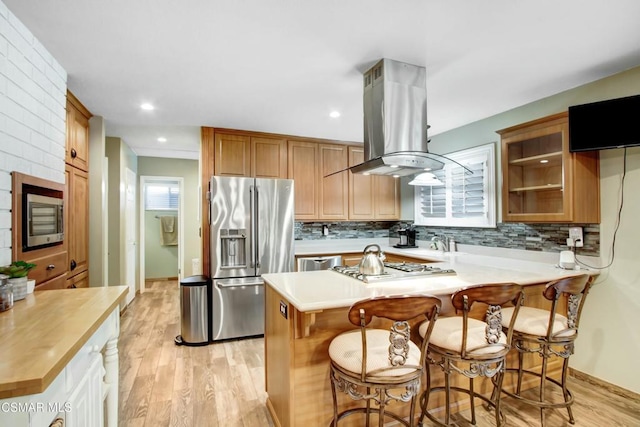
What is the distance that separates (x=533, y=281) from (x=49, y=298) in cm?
284

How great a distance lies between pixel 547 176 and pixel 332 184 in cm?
254

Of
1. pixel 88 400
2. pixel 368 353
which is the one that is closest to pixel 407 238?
pixel 368 353

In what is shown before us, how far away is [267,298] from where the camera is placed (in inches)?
89.2

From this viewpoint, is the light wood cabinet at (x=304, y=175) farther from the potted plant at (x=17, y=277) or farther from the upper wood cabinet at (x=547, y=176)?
the potted plant at (x=17, y=277)

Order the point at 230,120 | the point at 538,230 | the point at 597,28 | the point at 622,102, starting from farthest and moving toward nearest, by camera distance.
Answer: the point at 230,120, the point at 538,230, the point at 622,102, the point at 597,28

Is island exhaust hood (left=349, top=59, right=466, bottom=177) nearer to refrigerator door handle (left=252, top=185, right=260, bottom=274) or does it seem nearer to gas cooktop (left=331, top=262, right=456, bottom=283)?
gas cooktop (left=331, top=262, right=456, bottom=283)

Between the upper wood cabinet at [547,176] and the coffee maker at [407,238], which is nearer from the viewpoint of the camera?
the upper wood cabinet at [547,176]

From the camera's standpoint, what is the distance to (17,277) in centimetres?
158

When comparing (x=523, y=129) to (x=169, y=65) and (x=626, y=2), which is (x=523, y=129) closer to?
(x=626, y=2)

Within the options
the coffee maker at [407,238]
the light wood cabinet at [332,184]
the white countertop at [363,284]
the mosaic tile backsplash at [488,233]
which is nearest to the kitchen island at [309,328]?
the white countertop at [363,284]

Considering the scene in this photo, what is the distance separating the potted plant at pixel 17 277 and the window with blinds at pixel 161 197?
555 cm

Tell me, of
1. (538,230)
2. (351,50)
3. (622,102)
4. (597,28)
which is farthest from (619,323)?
(351,50)

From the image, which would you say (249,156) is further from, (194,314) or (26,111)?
(26,111)

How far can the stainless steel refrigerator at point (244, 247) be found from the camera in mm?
3588
